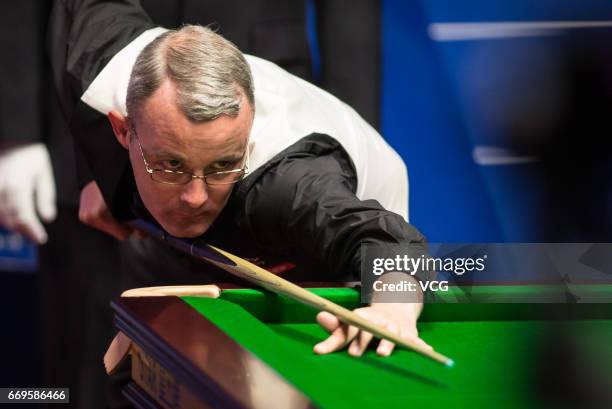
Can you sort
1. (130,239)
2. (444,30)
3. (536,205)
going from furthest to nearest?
1. (444,30)
2. (130,239)
3. (536,205)

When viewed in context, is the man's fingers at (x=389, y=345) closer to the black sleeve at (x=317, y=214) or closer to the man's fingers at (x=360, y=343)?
the man's fingers at (x=360, y=343)

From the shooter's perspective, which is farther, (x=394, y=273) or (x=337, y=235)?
(x=337, y=235)

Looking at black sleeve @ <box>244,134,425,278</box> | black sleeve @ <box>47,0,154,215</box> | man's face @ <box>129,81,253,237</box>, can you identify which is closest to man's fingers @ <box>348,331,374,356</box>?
black sleeve @ <box>244,134,425,278</box>

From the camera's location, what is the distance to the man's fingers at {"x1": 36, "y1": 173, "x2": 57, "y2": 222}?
3.15 metres

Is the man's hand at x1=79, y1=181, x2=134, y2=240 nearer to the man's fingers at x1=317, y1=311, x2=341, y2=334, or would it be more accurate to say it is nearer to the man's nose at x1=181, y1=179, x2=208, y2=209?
the man's nose at x1=181, y1=179, x2=208, y2=209

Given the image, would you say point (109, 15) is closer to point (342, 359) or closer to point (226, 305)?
point (226, 305)

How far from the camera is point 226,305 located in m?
1.77

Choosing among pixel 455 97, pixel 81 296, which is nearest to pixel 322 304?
pixel 81 296

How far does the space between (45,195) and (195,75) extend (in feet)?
4.05

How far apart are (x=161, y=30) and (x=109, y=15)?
0.59 ft

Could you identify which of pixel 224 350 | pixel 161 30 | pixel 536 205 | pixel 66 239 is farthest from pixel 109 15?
pixel 536 205

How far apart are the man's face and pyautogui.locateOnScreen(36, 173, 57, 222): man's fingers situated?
1008 millimetres

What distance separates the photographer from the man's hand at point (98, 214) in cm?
274

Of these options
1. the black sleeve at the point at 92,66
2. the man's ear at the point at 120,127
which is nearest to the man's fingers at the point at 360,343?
the man's ear at the point at 120,127
